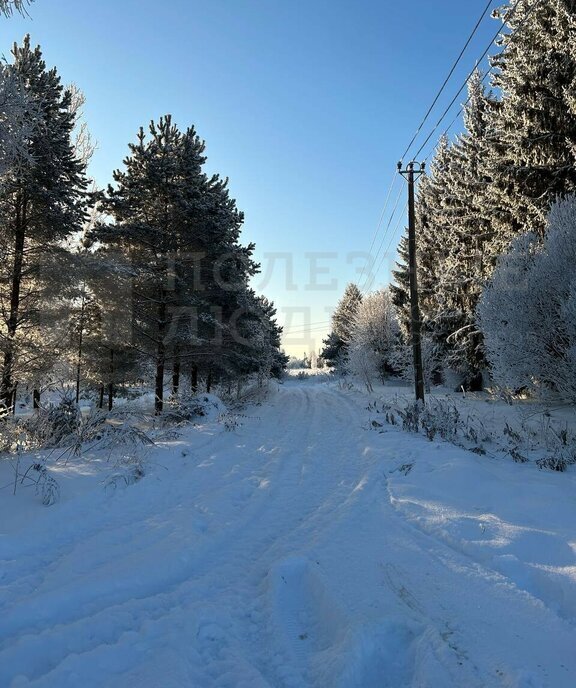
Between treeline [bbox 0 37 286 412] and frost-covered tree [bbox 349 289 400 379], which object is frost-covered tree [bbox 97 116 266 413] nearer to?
treeline [bbox 0 37 286 412]

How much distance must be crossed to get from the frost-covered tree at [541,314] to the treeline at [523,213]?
0.9 inches

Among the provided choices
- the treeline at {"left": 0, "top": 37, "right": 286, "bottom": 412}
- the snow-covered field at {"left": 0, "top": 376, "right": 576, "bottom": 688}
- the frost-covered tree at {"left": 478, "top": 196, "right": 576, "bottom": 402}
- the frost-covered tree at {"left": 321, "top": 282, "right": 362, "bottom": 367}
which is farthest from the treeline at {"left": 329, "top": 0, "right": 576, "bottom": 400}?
the frost-covered tree at {"left": 321, "top": 282, "right": 362, "bottom": 367}

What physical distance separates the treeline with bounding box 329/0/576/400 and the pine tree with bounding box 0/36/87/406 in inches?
505

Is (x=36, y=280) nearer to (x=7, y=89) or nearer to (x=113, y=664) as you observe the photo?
(x=7, y=89)

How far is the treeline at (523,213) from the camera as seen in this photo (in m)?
8.80

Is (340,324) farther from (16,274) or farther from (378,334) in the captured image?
(16,274)

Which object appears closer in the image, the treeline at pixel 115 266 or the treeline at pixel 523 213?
the treeline at pixel 523 213

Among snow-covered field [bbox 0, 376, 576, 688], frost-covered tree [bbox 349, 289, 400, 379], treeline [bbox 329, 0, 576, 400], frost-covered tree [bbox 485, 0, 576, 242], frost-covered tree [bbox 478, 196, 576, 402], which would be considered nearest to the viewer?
snow-covered field [bbox 0, 376, 576, 688]

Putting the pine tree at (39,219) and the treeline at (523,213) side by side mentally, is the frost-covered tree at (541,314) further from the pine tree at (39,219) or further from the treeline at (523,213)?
the pine tree at (39,219)

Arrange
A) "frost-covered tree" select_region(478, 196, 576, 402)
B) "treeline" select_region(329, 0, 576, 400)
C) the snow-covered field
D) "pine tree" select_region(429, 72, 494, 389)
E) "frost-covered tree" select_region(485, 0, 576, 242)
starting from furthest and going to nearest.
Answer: "pine tree" select_region(429, 72, 494, 389) → "frost-covered tree" select_region(485, 0, 576, 242) → "treeline" select_region(329, 0, 576, 400) → "frost-covered tree" select_region(478, 196, 576, 402) → the snow-covered field

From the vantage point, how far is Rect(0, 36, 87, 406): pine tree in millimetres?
11781

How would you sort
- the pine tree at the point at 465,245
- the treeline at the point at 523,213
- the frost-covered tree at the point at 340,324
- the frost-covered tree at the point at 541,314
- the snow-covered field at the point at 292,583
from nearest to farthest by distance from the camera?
the snow-covered field at the point at 292,583
the frost-covered tree at the point at 541,314
the treeline at the point at 523,213
the pine tree at the point at 465,245
the frost-covered tree at the point at 340,324

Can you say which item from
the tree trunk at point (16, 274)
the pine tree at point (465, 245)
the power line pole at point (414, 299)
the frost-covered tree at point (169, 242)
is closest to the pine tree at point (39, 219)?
the tree trunk at point (16, 274)

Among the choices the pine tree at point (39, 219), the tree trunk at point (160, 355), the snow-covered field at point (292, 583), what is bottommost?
the snow-covered field at point (292, 583)
